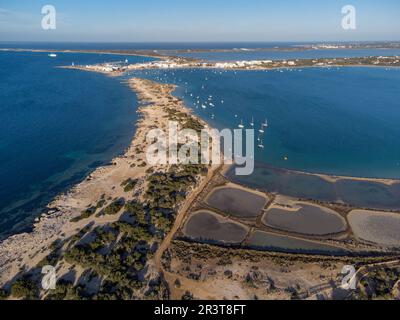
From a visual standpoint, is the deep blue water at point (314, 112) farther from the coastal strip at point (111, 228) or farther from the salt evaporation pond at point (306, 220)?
the coastal strip at point (111, 228)

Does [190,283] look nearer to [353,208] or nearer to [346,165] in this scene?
[353,208]

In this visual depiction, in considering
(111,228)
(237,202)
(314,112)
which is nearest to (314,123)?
(314,112)

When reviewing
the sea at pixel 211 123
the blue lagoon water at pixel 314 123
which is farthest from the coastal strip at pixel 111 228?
the blue lagoon water at pixel 314 123

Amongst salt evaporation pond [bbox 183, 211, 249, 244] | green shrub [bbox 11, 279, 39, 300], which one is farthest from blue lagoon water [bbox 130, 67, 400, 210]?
green shrub [bbox 11, 279, 39, 300]

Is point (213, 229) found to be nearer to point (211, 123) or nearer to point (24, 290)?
point (24, 290)

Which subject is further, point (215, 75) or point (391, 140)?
point (215, 75)

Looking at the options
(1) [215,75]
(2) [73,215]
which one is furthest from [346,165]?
(1) [215,75]

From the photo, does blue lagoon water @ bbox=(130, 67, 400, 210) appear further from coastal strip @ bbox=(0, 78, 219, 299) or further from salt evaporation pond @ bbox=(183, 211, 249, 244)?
coastal strip @ bbox=(0, 78, 219, 299)
